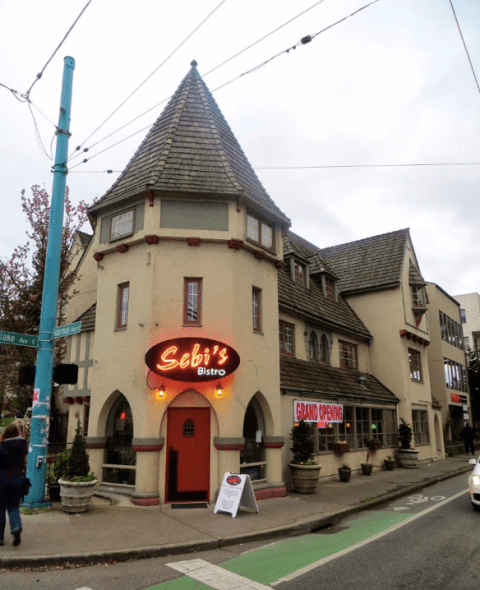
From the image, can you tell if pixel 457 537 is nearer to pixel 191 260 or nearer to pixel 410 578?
pixel 410 578

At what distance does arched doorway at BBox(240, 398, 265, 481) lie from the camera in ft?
42.4

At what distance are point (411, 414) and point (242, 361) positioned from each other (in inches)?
545

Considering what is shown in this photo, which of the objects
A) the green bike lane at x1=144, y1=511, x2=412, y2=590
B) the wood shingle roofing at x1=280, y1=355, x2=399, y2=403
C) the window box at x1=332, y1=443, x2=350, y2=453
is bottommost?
the green bike lane at x1=144, y1=511, x2=412, y2=590

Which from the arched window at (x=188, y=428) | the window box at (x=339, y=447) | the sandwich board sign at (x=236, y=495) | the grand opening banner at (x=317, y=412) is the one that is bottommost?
the sandwich board sign at (x=236, y=495)

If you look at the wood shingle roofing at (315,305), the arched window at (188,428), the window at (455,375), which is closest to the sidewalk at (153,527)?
the arched window at (188,428)

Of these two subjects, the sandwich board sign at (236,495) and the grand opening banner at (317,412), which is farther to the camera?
the grand opening banner at (317,412)

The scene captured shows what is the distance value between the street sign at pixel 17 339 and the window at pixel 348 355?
558 inches

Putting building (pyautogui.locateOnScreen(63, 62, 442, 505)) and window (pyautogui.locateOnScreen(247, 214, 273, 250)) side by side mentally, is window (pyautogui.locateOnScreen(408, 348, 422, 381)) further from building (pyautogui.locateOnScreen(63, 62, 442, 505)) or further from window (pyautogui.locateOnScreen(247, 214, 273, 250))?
window (pyautogui.locateOnScreen(247, 214, 273, 250))

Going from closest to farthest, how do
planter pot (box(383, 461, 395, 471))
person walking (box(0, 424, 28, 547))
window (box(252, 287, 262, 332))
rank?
person walking (box(0, 424, 28, 547))
window (box(252, 287, 262, 332))
planter pot (box(383, 461, 395, 471))

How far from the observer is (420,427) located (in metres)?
24.2

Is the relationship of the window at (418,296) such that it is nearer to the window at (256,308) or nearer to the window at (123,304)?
the window at (256,308)

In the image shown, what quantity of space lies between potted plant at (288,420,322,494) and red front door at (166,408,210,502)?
335 cm

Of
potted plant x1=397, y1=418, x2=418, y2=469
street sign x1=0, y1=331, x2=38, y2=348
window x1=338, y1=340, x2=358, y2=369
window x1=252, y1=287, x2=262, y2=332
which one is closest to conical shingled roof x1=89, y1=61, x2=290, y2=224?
window x1=252, y1=287, x2=262, y2=332

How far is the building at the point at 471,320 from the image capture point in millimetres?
52969
